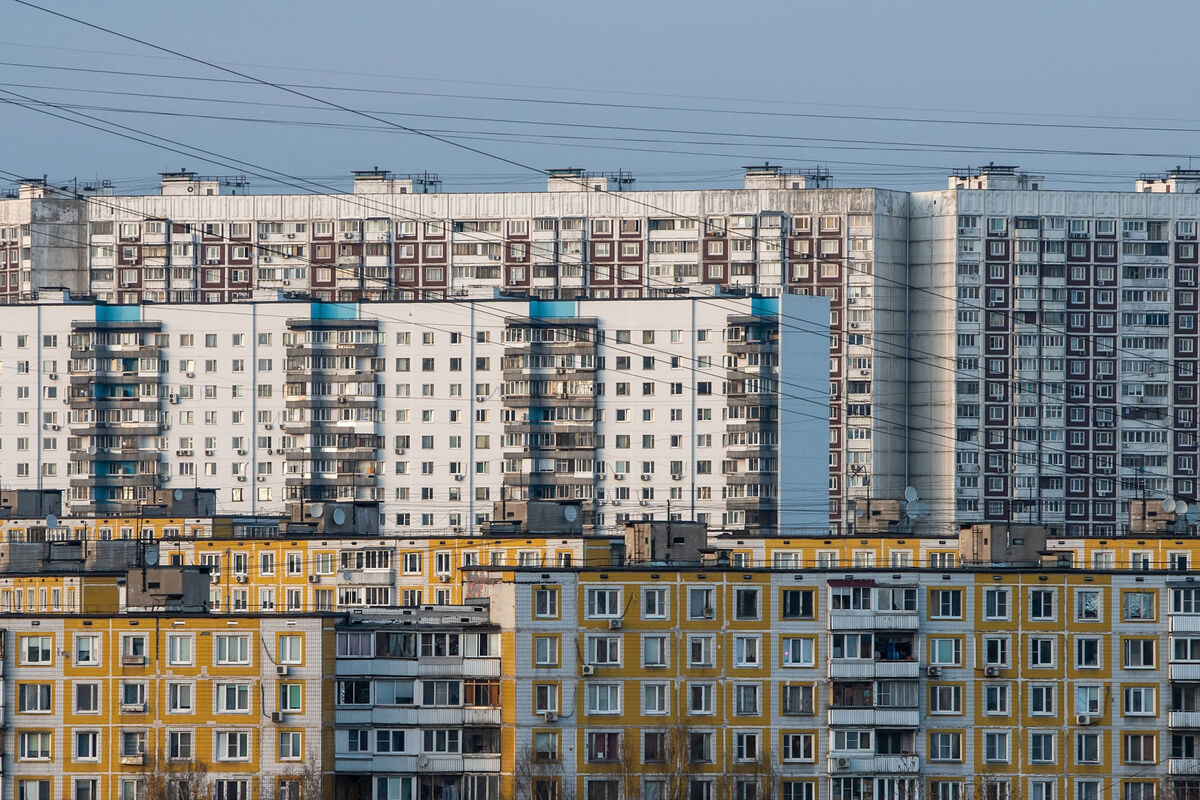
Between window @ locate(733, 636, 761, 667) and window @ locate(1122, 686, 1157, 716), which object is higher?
window @ locate(733, 636, 761, 667)

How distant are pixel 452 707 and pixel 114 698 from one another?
11.3m

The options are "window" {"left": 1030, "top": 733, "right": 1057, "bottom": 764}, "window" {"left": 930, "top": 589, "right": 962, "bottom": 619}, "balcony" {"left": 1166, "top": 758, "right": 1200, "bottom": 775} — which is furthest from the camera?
"window" {"left": 930, "top": 589, "right": 962, "bottom": 619}

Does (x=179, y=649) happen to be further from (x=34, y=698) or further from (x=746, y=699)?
(x=746, y=699)

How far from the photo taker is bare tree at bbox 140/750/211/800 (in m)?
75.1

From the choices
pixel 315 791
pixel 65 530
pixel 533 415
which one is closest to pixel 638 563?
pixel 315 791

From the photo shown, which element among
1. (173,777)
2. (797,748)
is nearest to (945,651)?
(797,748)

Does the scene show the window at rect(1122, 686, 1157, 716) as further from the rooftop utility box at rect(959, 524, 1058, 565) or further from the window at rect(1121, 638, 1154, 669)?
the rooftop utility box at rect(959, 524, 1058, 565)

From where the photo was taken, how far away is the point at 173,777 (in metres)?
75.7

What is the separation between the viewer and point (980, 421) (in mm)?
181500

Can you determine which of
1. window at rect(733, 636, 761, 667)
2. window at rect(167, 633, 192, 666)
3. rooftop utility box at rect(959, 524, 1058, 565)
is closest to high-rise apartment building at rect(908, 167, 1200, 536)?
rooftop utility box at rect(959, 524, 1058, 565)

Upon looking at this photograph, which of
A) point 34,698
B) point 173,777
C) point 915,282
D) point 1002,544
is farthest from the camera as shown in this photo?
point 915,282

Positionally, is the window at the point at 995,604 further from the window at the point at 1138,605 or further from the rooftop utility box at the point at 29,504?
the rooftop utility box at the point at 29,504

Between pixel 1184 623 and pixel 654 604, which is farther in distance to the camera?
pixel 654 604

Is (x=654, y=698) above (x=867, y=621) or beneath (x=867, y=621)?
beneath
